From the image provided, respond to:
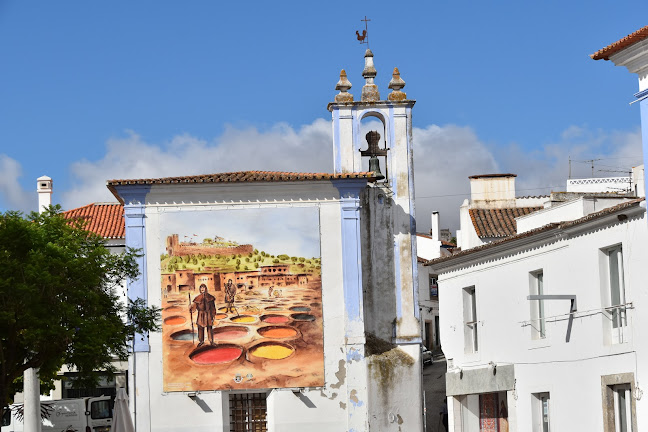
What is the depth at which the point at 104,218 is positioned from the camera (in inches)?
2002

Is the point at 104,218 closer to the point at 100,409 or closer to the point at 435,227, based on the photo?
the point at 100,409

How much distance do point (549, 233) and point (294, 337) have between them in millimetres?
7881

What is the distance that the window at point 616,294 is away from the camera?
2652cm

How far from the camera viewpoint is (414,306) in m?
35.9

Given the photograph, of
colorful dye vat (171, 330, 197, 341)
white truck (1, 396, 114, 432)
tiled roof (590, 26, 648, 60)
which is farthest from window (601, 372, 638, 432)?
white truck (1, 396, 114, 432)

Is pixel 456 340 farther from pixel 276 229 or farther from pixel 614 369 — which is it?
pixel 614 369

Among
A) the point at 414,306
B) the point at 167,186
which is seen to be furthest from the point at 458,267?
the point at 167,186

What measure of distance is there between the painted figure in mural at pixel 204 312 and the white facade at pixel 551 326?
21.7 feet

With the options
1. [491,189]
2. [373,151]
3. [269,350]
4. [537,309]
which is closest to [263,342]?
[269,350]

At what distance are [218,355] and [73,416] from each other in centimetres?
891

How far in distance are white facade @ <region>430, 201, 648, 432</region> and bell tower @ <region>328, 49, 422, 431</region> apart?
110 cm

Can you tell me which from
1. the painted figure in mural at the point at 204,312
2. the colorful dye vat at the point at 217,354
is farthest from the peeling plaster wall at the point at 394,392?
the painted figure in mural at the point at 204,312

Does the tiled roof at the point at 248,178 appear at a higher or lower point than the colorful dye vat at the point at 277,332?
higher

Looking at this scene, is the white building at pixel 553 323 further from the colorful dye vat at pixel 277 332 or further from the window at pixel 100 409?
the window at pixel 100 409
